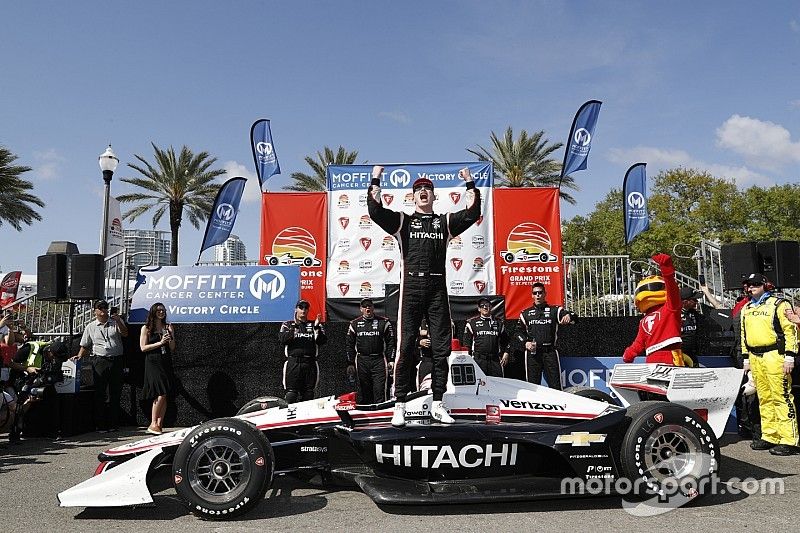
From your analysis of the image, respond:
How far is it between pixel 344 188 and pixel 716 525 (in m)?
9.40

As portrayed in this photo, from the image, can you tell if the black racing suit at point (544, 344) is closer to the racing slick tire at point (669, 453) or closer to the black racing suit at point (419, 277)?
the black racing suit at point (419, 277)

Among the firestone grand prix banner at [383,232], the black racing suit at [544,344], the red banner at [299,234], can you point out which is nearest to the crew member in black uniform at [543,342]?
the black racing suit at [544,344]

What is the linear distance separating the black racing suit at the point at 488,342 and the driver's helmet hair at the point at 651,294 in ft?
8.50

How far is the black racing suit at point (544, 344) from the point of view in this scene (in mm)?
8500

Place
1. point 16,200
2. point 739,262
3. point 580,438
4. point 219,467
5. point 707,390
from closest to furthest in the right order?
point 219,467
point 580,438
point 707,390
point 739,262
point 16,200

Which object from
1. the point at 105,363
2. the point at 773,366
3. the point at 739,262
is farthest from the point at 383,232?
the point at 773,366

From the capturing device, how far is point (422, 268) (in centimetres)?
518

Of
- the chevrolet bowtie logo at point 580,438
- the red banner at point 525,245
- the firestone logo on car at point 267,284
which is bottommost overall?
the chevrolet bowtie logo at point 580,438

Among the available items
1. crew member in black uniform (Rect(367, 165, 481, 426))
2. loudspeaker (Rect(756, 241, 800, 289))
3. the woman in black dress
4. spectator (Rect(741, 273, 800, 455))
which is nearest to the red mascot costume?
spectator (Rect(741, 273, 800, 455))

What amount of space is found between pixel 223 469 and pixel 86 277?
6654 millimetres

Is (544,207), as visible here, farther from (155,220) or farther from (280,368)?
(155,220)

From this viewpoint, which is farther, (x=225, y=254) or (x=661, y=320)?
(x=225, y=254)

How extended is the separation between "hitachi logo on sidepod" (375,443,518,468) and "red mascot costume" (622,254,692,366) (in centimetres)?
228

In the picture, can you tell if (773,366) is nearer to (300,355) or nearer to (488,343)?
(488,343)
